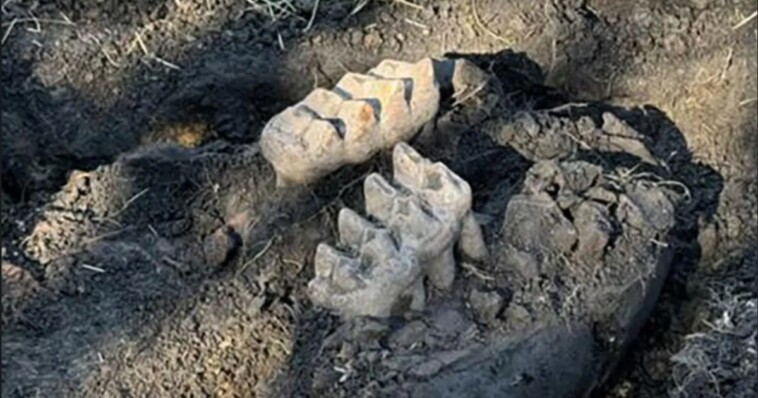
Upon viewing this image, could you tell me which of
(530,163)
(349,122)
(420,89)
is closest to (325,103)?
(349,122)

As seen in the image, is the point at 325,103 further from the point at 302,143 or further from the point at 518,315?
the point at 518,315

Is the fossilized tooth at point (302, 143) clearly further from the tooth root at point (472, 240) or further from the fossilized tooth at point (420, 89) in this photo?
the tooth root at point (472, 240)

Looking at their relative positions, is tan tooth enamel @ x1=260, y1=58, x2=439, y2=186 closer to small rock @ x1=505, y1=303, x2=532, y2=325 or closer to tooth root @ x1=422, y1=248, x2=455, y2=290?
tooth root @ x1=422, y1=248, x2=455, y2=290

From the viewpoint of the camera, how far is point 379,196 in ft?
9.73

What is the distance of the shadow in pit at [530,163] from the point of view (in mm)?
2941

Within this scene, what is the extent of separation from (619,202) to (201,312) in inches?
31.1

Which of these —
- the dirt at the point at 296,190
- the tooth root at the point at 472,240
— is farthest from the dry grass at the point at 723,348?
the tooth root at the point at 472,240

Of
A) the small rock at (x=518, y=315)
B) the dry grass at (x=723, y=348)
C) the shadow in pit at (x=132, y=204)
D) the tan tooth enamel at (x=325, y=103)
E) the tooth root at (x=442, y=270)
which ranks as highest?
the tan tooth enamel at (x=325, y=103)

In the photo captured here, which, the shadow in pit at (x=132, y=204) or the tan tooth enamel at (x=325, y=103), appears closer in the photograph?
the shadow in pit at (x=132, y=204)

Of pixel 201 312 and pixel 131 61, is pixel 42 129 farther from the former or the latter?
pixel 201 312

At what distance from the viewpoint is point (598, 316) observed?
3043 millimetres

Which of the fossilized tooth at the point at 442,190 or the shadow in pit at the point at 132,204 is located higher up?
the fossilized tooth at the point at 442,190

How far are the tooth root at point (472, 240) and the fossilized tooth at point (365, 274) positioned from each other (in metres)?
0.12

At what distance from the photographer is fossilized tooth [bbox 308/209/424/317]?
9.50 ft
